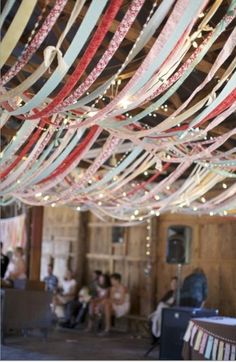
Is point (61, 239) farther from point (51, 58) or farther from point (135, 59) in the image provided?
point (51, 58)

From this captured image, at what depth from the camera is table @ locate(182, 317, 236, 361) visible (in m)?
4.31

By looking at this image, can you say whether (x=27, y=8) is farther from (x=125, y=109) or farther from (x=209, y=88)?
(x=209, y=88)

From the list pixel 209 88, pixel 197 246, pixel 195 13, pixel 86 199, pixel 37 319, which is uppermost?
pixel 209 88

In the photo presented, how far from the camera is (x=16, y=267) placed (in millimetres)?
8070

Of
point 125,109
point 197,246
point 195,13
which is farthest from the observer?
point 197,246

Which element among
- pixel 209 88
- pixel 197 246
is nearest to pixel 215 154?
pixel 209 88

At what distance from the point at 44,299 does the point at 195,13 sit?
5.62 m

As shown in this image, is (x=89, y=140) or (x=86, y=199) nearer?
(x=89, y=140)

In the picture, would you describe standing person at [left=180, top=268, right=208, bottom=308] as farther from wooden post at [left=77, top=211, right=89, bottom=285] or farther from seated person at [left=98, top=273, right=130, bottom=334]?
wooden post at [left=77, top=211, right=89, bottom=285]

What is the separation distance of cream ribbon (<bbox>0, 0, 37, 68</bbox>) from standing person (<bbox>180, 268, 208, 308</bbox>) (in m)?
4.28

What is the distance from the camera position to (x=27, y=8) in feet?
7.96

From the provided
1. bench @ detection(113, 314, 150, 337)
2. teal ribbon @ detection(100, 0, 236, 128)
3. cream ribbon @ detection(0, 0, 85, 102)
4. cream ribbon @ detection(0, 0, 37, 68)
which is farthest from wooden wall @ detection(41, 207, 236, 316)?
cream ribbon @ detection(0, 0, 37, 68)

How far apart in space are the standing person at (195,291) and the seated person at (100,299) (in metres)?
2.18

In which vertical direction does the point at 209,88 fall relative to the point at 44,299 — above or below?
above
